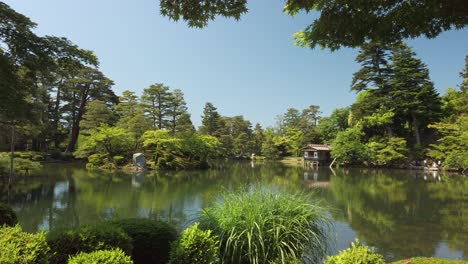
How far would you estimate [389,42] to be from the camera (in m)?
3.15

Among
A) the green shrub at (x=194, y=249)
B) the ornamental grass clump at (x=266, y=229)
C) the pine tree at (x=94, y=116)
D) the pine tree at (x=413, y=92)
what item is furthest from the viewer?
the pine tree at (x=413, y=92)

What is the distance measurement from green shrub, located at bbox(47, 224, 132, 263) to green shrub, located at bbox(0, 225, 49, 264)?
36cm

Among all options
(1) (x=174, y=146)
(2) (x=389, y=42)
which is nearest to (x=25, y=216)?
(2) (x=389, y=42)

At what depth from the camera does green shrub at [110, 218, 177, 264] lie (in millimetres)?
3029

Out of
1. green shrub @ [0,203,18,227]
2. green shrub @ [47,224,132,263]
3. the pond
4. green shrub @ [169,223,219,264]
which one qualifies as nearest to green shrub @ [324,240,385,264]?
green shrub @ [169,223,219,264]

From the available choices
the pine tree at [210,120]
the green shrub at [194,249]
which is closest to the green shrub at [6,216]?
the green shrub at [194,249]

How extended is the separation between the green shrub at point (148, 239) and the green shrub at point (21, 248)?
47.9 inches

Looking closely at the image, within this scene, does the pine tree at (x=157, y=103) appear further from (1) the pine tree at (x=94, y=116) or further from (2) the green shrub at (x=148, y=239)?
(2) the green shrub at (x=148, y=239)

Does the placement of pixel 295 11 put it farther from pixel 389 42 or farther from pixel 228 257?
pixel 228 257

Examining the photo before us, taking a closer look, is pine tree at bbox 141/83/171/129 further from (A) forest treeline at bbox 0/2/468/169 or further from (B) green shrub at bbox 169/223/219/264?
(B) green shrub at bbox 169/223/219/264

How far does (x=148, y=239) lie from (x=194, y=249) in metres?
0.84

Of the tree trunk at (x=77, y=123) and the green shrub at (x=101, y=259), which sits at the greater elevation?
the tree trunk at (x=77, y=123)

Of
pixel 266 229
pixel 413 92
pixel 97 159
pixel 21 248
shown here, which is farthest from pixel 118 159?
pixel 413 92

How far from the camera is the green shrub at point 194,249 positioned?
8.02ft
